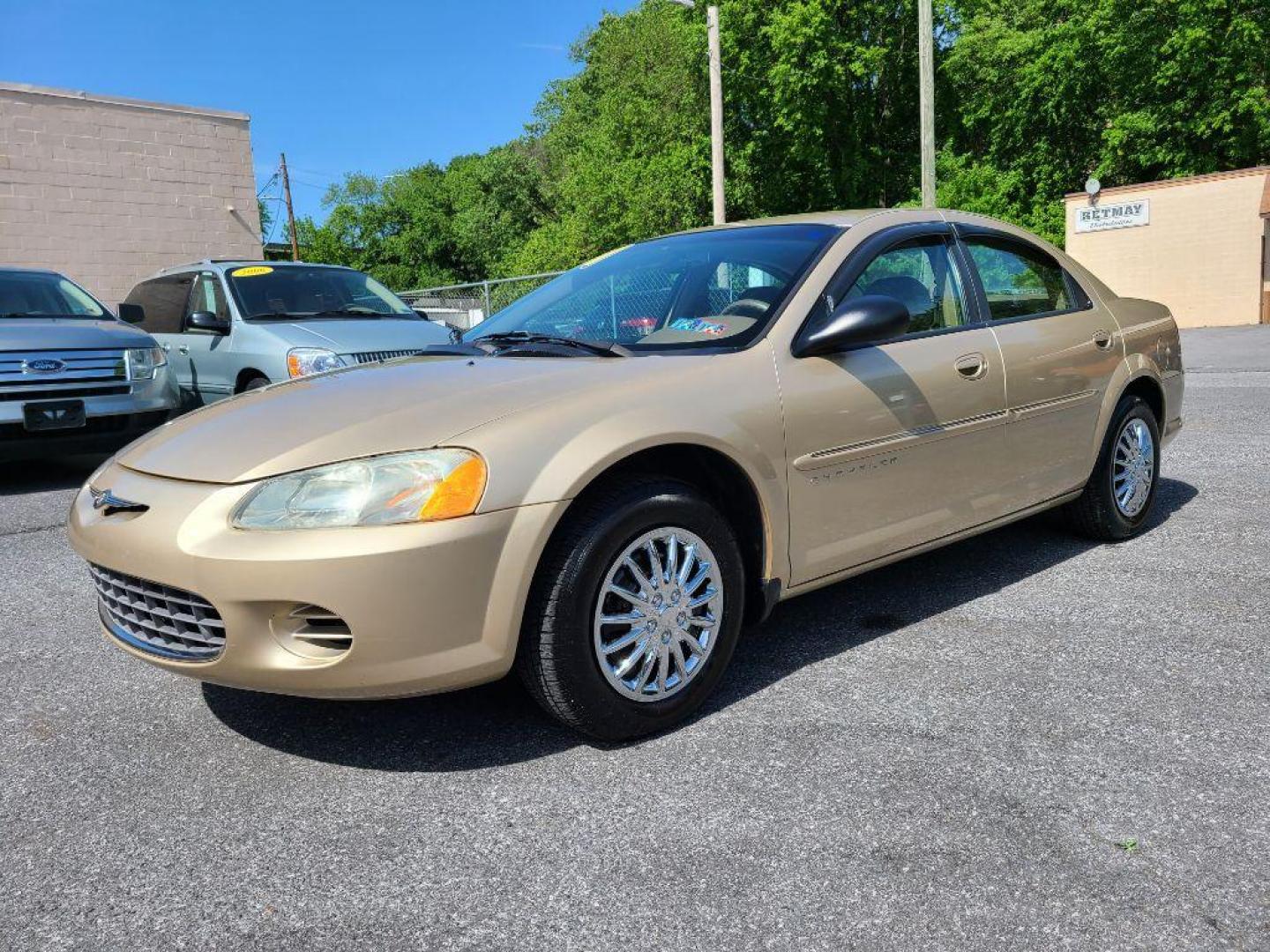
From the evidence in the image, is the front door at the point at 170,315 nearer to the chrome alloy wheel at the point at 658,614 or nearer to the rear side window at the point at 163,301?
the rear side window at the point at 163,301

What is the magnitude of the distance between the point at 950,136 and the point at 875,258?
3610 cm

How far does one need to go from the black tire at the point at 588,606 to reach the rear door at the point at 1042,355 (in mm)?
1722

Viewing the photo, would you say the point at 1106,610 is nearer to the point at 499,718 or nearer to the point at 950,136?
the point at 499,718

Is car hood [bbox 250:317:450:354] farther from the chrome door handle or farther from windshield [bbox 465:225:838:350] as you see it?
the chrome door handle

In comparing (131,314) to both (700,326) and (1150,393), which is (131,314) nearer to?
(700,326)

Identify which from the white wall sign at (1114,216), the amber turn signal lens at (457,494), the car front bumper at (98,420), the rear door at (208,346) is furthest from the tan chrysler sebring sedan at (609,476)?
the white wall sign at (1114,216)

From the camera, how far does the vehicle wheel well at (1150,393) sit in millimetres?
4730

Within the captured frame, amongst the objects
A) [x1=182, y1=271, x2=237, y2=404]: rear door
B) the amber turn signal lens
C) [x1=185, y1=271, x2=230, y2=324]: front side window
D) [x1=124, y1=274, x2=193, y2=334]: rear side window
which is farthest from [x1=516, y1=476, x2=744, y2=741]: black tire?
[x1=124, y1=274, x2=193, y2=334]: rear side window

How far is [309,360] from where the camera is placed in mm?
7469

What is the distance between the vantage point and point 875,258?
11.9 feet

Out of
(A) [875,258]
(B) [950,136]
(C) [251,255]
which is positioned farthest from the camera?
(B) [950,136]

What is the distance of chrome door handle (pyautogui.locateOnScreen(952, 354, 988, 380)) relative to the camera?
3.71m

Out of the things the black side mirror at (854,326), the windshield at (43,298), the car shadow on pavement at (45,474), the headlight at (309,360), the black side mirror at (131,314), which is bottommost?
the car shadow on pavement at (45,474)

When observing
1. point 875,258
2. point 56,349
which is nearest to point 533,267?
point 56,349
